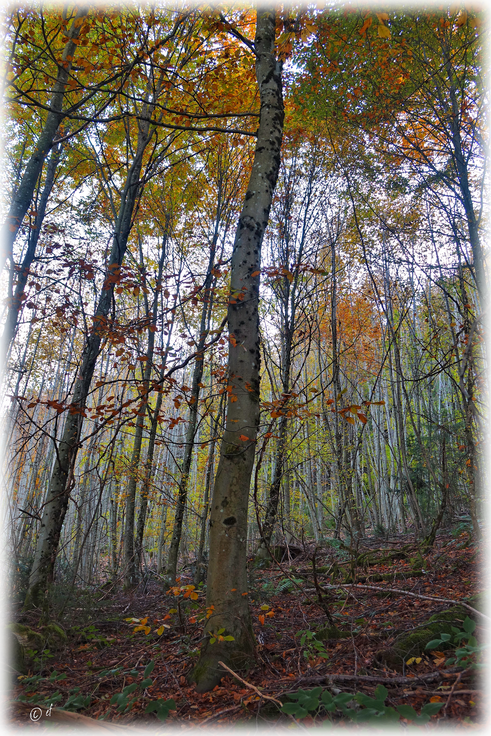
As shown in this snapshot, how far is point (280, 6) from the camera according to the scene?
3.77 metres

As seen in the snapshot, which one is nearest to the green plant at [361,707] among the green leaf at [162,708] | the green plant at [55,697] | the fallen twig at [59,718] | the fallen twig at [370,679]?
the fallen twig at [370,679]

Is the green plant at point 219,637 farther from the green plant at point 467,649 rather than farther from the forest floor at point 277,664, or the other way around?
the green plant at point 467,649

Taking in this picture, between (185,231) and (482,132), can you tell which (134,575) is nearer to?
(185,231)

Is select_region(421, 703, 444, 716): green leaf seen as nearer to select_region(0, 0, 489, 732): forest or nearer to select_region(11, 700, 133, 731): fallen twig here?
select_region(0, 0, 489, 732): forest

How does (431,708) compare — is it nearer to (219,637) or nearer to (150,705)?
(219,637)

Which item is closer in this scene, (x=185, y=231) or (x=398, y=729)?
(x=398, y=729)

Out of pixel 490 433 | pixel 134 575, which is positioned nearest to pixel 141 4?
pixel 490 433

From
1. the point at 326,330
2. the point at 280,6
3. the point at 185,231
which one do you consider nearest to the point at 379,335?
the point at 326,330

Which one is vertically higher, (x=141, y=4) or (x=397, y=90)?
(x=141, y=4)

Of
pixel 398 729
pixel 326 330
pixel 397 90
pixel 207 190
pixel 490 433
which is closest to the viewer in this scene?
pixel 398 729

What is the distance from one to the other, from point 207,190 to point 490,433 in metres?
7.35

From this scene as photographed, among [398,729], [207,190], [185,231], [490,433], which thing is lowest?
[398,729]

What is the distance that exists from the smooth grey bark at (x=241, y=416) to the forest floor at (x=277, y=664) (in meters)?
0.22

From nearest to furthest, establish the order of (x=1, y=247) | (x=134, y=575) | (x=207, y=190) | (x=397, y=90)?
1. (x=1, y=247)
2. (x=397, y=90)
3. (x=134, y=575)
4. (x=207, y=190)
